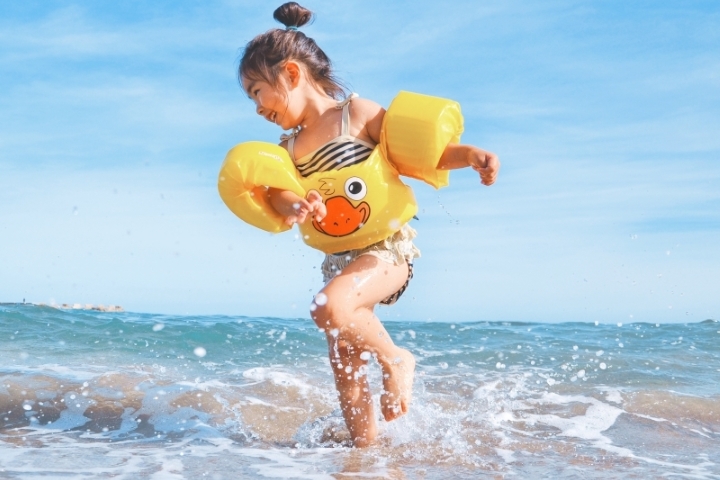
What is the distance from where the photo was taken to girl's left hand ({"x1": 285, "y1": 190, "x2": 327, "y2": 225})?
11.8ft

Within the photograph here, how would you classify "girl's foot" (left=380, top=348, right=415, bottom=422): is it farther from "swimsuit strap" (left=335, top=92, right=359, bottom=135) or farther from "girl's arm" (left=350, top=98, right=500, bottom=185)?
"swimsuit strap" (left=335, top=92, right=359, bottom=135)

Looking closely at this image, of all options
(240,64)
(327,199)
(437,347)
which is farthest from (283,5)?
(437,347)

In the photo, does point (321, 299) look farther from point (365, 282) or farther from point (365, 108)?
point (365, 108)

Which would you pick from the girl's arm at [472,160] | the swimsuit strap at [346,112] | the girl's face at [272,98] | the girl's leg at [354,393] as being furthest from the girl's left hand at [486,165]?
the girl's leg at [354,393]

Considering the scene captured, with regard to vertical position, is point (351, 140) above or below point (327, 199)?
above

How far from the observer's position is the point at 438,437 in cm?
430

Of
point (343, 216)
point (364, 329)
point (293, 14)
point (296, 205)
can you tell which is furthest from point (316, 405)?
point (293, 14)

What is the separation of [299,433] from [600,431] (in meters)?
1.88

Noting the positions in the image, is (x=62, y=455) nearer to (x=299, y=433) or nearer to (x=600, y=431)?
(x=299, y=433)

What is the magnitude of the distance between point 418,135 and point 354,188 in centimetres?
43

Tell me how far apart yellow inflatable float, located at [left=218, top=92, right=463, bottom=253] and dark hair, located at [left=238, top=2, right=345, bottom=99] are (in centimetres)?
38

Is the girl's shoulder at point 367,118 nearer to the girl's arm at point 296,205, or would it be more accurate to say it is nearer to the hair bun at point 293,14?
the girl's arm at point 296,205

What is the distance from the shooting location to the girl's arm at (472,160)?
12.0 ft

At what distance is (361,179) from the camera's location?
3.87 metres
